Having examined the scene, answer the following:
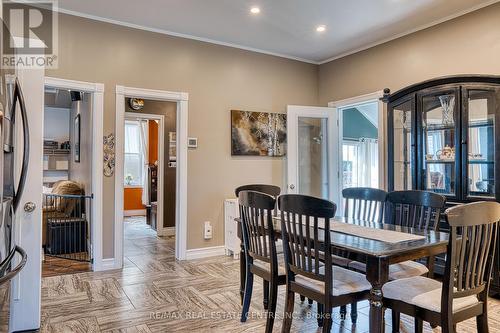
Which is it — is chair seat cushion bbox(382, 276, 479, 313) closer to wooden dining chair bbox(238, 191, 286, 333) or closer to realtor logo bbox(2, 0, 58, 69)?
wooden dining chair bbox(238, 191, 286, 333)

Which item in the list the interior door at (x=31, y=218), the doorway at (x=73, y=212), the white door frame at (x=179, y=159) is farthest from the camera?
the doorway at (x=73, y=212)

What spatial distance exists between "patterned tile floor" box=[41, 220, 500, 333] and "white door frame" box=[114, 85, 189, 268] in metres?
0.29

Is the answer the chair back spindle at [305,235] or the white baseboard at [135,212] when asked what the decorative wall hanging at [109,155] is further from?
the white baseboard at [135,212]

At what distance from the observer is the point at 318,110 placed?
512 centimetres

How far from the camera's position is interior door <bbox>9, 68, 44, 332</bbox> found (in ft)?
8.24

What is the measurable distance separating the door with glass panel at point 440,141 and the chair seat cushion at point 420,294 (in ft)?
5.17

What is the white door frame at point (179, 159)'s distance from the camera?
4145mm

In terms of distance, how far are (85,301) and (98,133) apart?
5.91 feet

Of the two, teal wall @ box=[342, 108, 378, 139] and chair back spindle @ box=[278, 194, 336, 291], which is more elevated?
teal wall @ box=[342, 108, 378, 139]

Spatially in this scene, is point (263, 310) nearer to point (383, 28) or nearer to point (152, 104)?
point (383, 28)

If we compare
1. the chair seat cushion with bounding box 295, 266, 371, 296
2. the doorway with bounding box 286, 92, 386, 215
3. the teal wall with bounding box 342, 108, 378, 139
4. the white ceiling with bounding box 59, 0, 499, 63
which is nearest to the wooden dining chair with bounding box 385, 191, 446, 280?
the chair seat cushion with bounding box 295, 266, 371, 296

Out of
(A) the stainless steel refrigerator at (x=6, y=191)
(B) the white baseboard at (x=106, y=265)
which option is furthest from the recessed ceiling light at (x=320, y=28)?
(B) the white baseboard at (x=106, y=265)

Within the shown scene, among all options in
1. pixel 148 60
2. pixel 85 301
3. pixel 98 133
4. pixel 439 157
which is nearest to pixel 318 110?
pixel 439 157

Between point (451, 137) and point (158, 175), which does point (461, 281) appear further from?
point (158, 175)
